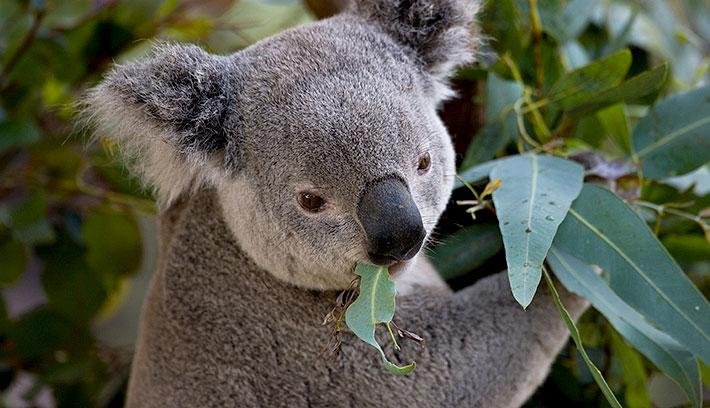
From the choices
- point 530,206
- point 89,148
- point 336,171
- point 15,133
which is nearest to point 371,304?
point 336,171

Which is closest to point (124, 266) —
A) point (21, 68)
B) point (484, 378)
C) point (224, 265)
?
point (21, 68)

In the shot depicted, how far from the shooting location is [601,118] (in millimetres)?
2160

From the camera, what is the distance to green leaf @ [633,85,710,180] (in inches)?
75.9

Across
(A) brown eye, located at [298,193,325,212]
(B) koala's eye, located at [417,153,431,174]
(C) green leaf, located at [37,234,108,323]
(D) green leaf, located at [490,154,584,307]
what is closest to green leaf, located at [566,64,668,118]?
(D) green leaf, located at [490,154,584,307]

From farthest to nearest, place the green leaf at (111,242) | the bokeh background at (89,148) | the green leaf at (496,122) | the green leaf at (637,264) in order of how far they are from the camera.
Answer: the green leaf at (111,242)
the bokeh background at (89,148)
the green leaf at (496,122)
the green leaf at (637,264)

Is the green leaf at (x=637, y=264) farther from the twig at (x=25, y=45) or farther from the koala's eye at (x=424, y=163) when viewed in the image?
the twig at (x=25, y=45)

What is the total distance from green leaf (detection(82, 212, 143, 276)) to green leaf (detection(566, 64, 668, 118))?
1.83 m

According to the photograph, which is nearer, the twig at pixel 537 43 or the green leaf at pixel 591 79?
the green leaf at pixel 591 79

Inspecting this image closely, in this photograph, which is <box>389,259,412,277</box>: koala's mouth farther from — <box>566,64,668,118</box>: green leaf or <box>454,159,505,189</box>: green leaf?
<box>566,64,668,118</box>: green leaf

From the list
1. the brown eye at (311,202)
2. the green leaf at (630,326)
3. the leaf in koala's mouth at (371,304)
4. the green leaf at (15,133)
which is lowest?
the green leaf at (630,326)

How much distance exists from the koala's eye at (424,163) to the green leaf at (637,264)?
37 cm

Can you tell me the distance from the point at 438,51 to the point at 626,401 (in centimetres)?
116

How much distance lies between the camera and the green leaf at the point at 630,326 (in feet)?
5.42

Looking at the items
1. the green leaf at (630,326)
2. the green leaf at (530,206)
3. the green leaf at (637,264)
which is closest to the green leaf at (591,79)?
the green leaf at (530,206)
